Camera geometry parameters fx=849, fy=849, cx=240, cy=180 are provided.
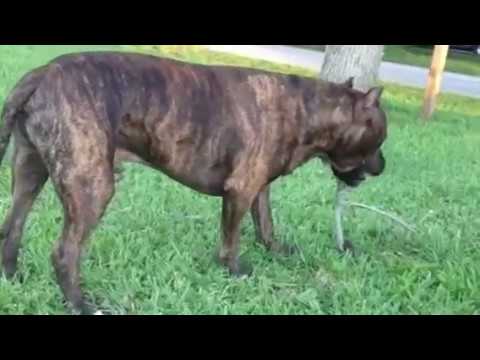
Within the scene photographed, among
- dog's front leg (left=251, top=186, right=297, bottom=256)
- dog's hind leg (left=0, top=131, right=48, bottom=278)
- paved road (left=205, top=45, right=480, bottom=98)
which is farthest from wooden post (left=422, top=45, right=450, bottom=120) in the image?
dog's hind leg (left=0, top=131, right=48, bottom=278)

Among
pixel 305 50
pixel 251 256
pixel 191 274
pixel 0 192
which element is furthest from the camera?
pixel 305 50

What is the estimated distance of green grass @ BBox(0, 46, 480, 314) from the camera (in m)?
4.55

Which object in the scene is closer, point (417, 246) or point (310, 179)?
point (417, 246)

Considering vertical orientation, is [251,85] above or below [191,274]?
above

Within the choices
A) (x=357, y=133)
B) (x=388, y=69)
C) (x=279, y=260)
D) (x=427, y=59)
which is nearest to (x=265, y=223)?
(x=279, y=260)

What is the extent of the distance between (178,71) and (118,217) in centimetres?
149

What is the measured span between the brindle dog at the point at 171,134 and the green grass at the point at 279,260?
0.22m

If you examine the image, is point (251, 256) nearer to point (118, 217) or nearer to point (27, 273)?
point (118, 217)

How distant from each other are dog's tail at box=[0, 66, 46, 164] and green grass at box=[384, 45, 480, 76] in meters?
18.9

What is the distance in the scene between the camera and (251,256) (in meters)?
5.41

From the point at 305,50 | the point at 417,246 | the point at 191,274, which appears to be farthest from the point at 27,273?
the point at 305,50

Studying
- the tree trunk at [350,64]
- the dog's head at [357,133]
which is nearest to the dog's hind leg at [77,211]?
the dog's head at [357,133]

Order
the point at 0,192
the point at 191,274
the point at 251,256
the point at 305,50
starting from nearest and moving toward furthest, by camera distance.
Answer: the point at 191,274
the point at 251,256
the point at 0,192
the point at 305,50

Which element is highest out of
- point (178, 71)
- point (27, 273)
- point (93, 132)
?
point (178, 71)
